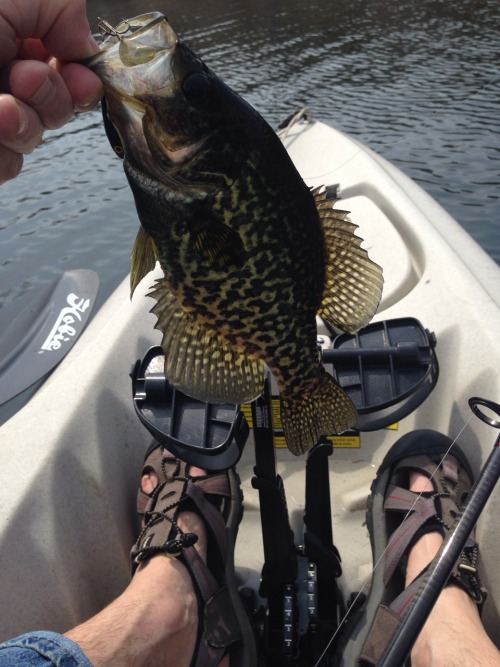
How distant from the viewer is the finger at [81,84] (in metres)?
1.48

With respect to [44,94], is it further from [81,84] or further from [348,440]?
[348,440]

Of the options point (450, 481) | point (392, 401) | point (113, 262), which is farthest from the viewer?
point (113, 262)

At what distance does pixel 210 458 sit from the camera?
2.51 m

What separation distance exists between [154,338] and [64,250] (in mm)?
5957

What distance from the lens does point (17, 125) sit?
4.86 feet

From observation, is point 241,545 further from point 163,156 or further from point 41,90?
point 41,90

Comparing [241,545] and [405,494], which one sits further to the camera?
[241,545]

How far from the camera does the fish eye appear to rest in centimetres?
153

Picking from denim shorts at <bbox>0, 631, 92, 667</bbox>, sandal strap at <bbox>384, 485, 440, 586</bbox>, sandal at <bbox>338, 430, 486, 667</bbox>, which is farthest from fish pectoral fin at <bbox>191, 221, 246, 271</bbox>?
sandal strap at <bbox>384, 485, 440, 586</bbox>

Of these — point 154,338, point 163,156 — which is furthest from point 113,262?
point 163,156

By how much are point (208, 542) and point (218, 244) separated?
1.79 m

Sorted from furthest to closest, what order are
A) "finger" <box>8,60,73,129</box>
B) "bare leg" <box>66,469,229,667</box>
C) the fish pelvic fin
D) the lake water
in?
the lake water, "bare leg" <box>66,469,229,667</box>, the fish pelvic fin, "finger" <box>8,60,73,129</box>

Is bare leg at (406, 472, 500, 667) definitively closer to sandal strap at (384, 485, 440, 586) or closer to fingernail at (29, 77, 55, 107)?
sandal strap at (384, 485, 440, 586)

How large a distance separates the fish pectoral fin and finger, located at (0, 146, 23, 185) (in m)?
0.56
